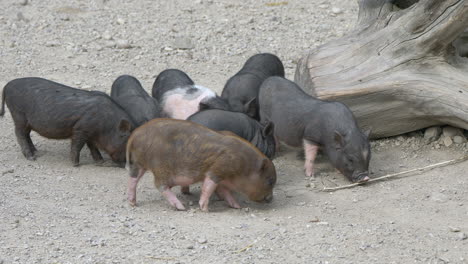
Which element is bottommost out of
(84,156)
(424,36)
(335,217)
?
(84,156)

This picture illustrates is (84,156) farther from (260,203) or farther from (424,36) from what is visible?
(424,36)

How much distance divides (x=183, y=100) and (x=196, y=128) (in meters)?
2.14

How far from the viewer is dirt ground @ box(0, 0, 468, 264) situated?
6.12m

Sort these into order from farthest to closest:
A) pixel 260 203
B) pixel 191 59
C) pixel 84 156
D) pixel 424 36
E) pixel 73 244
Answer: pixel 191 59 < pixel 84 156 < pixel 424 36 < pixel 260 203 < pixel 73 244

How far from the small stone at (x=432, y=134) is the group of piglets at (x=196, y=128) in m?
1.00

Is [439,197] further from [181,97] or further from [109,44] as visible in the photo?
[109,44]

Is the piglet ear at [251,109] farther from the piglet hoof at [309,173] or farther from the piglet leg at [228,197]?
the piglet leg at [228,197]

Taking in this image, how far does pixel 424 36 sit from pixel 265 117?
78.7 inches

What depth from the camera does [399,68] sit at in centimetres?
839

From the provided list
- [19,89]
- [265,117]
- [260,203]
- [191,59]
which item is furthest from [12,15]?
[260,203]

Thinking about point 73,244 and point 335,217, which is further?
point 335,217

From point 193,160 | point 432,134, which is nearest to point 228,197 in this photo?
point 193,160

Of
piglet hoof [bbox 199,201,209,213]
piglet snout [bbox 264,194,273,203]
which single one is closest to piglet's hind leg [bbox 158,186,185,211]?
piglet hoof [bbox 199,201,209,213]

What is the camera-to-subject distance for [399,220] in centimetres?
696
